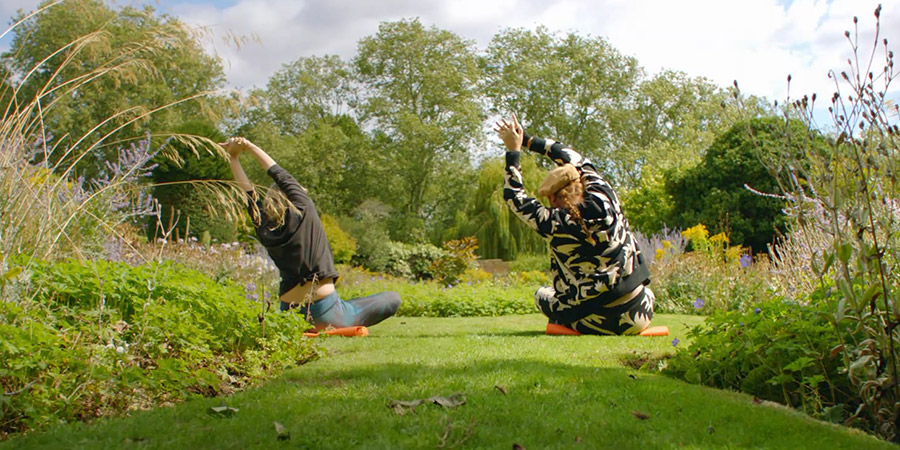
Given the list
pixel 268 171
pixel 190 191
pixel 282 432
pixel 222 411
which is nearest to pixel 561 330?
pixel 268 171

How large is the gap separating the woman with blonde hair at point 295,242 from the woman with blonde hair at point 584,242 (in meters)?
1.56

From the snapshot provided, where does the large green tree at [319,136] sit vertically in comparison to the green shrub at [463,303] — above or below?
above

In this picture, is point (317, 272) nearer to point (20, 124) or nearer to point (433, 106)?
point (20, 124)

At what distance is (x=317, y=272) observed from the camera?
214 inches

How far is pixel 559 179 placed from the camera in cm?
524

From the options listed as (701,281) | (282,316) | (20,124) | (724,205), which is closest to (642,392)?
(282,316)

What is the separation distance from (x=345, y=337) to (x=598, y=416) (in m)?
3.20

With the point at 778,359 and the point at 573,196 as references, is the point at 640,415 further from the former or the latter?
the point at 573,196

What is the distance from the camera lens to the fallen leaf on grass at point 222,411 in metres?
2.76

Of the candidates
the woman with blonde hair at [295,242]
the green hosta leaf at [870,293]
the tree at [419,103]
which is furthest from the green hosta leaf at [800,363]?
the tree at [419,103]

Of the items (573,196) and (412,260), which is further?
(412,260)

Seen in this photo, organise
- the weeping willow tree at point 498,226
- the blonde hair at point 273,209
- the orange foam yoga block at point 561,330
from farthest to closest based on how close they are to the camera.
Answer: the weeping willow tree at point 498,226 < the orange foam yoga block at point 561,330 < the blonde hair at point 273,209

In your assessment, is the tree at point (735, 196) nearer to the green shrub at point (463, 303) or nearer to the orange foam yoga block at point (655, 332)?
the green shrub at point (463, 303)

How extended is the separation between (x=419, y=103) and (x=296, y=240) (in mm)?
26832
